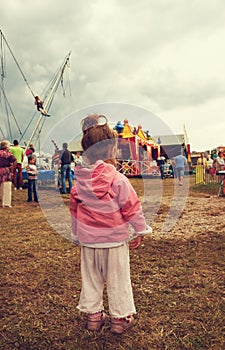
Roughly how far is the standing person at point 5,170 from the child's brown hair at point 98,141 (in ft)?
21.0

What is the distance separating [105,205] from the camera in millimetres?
2398

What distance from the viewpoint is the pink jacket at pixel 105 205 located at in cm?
238

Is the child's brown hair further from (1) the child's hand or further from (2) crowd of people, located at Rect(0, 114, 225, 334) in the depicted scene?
(1) the child's hand

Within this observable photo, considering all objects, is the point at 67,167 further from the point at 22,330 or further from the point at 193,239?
the point at 22,330

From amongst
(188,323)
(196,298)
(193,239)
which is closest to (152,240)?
(193,239)

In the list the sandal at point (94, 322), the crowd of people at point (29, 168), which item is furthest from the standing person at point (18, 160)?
the sandal at point (94, 322)

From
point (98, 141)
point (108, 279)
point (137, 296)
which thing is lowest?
point (137, 296)

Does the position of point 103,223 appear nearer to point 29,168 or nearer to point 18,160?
point 29,168

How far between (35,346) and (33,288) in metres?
1.04

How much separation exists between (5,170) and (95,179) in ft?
22.3

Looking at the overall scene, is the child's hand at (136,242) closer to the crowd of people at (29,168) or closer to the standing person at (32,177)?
the crowd of people at (29,168)

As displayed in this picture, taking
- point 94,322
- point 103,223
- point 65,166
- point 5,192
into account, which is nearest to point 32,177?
point 5,192

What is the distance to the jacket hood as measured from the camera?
2.37 meters

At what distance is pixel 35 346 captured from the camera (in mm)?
2391
